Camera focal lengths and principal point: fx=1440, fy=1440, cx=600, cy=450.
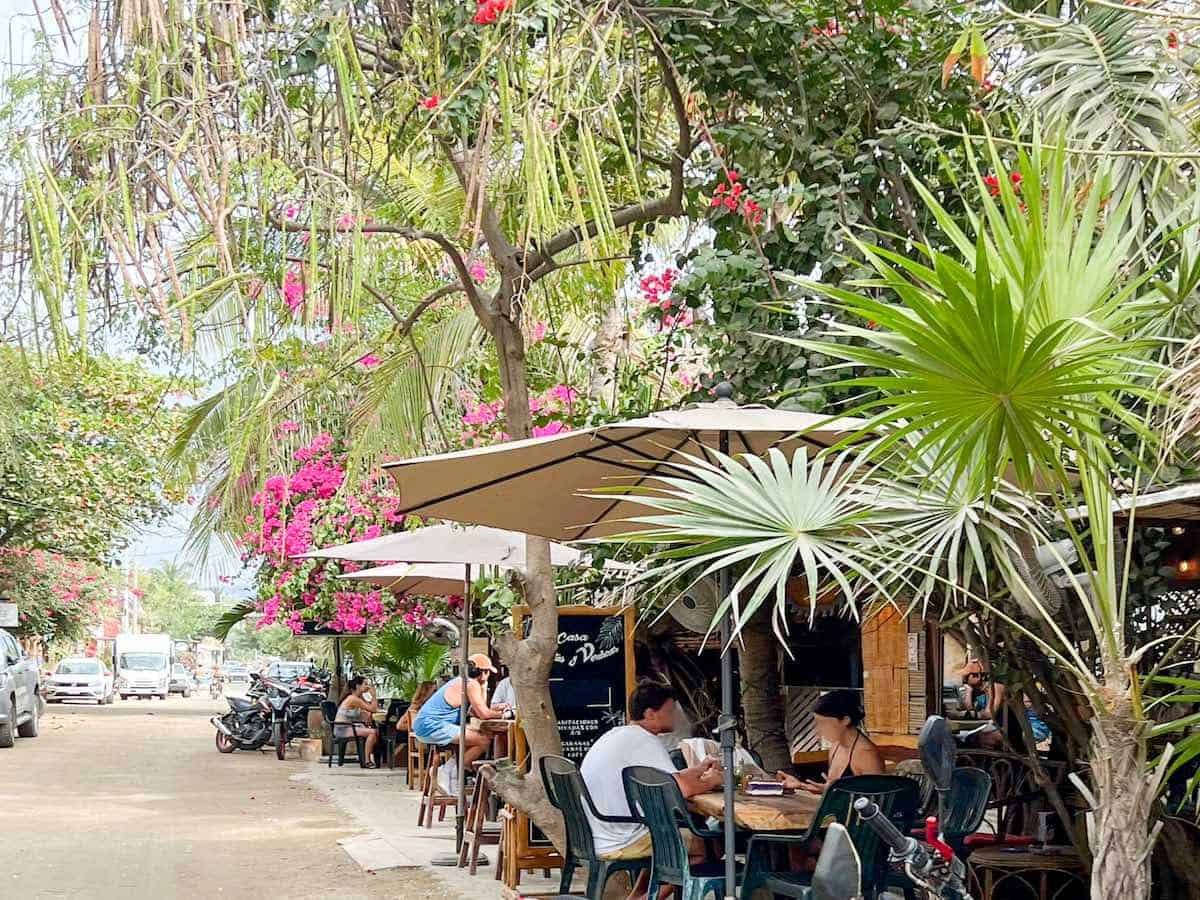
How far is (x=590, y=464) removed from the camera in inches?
253

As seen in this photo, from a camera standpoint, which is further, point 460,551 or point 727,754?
point 460,551

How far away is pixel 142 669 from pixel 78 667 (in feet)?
27.6

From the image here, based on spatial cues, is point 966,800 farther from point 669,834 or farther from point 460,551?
point 460,551

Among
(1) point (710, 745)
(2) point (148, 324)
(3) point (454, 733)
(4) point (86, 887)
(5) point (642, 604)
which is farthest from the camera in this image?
(3) point (454, 733)

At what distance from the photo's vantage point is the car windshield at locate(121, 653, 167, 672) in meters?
49.6

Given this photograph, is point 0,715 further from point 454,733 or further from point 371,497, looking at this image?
point 454,733

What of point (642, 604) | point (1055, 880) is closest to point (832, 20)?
point (642, 604)

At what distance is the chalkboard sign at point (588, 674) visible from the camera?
9.57 m

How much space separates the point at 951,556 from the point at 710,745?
120 inches

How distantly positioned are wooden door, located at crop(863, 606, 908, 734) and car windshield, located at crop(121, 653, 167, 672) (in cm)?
4235

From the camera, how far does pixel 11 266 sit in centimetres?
477

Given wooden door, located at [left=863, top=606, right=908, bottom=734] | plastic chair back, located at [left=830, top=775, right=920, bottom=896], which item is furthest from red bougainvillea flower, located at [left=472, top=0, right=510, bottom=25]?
wooden door, located at [left=863, top=606, right=908, bottom=734]

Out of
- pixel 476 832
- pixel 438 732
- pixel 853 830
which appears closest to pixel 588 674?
pixel 476 832

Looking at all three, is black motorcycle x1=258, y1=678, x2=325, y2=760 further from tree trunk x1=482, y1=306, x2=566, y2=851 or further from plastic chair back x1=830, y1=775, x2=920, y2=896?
plastic chair back x1=830, y1=775, x2=920, y2=896
